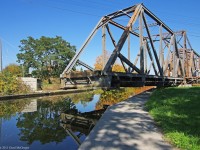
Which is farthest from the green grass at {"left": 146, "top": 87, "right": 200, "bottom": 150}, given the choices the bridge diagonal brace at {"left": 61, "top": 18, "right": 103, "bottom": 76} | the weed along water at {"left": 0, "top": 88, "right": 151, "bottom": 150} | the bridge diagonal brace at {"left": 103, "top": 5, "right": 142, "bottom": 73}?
the bridge diagonal brace at {"left": 61, "top": 18, "right": 103, "bottom": 76}

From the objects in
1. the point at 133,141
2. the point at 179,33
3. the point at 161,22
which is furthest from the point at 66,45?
the point at 133,141

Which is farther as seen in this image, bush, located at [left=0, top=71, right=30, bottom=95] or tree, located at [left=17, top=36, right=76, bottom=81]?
tree, located at [left=17, top=36, right=76, bottom=81]

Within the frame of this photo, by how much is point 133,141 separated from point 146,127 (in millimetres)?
1734

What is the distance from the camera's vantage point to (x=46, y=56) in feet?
198

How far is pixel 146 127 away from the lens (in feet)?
26.3

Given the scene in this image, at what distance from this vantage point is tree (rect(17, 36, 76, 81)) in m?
60.2

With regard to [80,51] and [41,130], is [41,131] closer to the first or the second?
[41,130]

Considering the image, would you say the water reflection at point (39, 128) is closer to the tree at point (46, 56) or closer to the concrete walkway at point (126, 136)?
the concrete walkway at point (126, 136)

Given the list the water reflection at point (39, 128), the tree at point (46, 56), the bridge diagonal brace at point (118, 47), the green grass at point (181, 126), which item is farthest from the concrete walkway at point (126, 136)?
the tree at point (46, 56)

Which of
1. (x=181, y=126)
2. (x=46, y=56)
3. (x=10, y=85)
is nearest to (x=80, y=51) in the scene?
(x=181, y=126)

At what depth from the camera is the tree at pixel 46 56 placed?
60156 mm

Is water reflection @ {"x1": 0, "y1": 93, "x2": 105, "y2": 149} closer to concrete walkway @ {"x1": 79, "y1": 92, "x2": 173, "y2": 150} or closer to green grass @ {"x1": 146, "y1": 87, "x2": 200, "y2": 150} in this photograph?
concrete walkway @ {"x1": 79, "y1": 92, "x2": 173, "y2": 150}

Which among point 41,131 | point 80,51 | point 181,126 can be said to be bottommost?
point 41,131

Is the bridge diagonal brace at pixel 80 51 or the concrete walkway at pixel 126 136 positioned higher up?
the bridge diagonal brace at pixel 80 51
